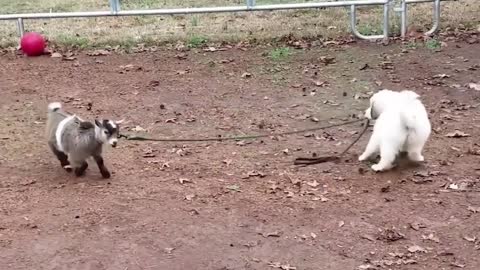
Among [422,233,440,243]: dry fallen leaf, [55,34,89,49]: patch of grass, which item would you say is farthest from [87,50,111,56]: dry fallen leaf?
[422,233,440,243]: dry fallen leaf

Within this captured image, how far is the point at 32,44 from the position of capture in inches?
343

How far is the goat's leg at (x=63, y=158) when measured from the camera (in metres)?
5.35

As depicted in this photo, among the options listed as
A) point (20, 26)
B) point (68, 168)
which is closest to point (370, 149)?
point (68, 168)

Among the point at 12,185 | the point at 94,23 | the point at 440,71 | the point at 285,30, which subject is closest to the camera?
the point at 12,185

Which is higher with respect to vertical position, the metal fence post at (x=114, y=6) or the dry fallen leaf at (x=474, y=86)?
the metal fence post at (x=114, y=6)

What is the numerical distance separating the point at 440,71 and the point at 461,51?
0.81m

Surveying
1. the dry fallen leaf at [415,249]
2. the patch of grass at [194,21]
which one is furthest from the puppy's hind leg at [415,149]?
the patch of grass at [194,21]

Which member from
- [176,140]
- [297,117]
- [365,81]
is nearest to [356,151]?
[297,117]

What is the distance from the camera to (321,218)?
4.67m

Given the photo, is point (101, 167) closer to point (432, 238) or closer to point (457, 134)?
point (432, 238)

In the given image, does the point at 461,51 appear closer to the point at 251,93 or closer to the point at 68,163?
the point at 251,93

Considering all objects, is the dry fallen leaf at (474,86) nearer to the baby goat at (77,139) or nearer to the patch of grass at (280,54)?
the patch of grass at (280,54)

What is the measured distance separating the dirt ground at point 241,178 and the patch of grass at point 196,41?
2.68 ft

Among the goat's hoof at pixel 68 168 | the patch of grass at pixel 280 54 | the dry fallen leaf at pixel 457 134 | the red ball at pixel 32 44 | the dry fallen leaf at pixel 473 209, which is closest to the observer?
the dry fallen leaf at pixel 473 209
